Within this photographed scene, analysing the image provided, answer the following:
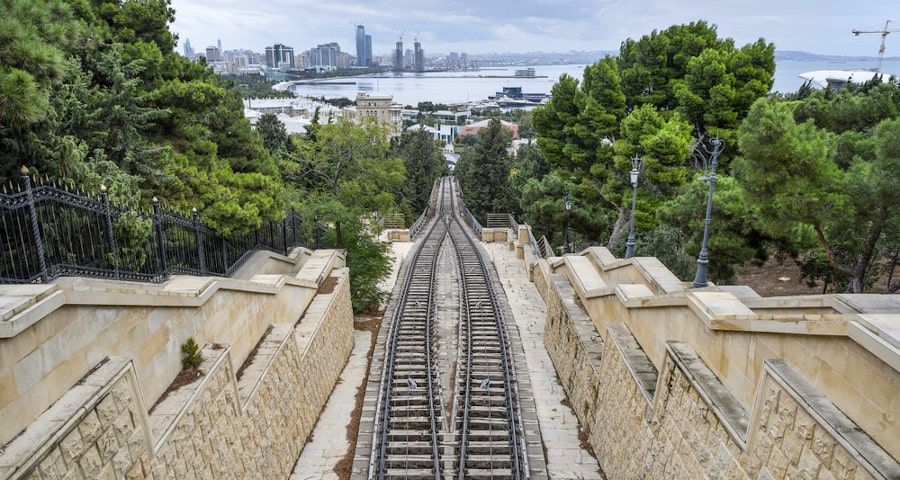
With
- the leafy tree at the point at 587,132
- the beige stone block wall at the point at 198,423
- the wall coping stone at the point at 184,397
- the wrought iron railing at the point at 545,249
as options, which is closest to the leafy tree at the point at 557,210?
the leafy tree at the point at 587,132

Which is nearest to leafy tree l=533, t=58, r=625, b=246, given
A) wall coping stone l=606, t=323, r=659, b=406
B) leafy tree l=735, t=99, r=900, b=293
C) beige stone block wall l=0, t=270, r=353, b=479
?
leafy tree l=735, t=99, r=900, b=293

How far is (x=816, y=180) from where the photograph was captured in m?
8.98

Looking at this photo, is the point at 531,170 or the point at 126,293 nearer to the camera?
the point at 126,293

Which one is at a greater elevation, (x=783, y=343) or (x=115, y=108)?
(x=115, y=108)

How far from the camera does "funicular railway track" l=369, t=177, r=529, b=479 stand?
28.9 ft

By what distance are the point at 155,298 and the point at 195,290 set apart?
3.25ft

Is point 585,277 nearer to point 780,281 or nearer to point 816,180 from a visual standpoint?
point 816,180

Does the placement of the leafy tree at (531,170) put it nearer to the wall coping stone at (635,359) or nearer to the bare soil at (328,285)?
the bare soil at (328,285)

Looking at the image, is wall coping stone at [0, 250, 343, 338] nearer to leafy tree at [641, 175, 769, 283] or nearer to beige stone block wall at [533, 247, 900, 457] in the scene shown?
beige stone block wall at [533, 247, 900, 457]

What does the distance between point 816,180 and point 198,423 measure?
9977 millimetres

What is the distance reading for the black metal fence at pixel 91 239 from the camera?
5546 millimetres

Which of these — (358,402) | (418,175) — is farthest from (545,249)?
(418,175)

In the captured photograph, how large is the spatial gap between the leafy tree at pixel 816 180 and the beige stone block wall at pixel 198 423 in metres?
8.71

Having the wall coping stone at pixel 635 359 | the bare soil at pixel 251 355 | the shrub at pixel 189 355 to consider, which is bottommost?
the bare soil at pixel 251 355
